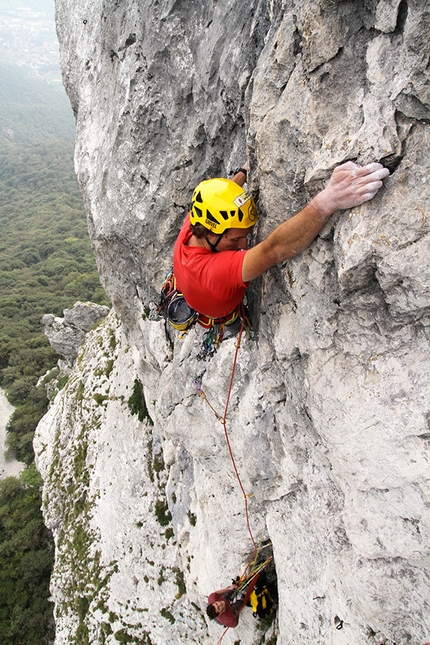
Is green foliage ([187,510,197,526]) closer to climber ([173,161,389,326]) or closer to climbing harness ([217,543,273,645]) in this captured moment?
climbing harness ([217,543,273,645])

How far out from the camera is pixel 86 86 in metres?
10.4

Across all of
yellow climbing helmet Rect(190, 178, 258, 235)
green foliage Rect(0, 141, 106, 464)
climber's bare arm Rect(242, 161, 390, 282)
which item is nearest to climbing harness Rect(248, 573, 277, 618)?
climber's bare arm Rect(242, 161, 390, 282)

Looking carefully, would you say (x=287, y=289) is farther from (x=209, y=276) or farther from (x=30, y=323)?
(x=30, y=323)

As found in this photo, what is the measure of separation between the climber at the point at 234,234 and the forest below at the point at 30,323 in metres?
25.8

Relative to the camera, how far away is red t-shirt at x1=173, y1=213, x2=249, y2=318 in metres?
4.23

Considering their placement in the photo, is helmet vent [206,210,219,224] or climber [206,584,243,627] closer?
helmet vent [206,210,219,224]

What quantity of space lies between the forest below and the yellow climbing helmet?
86.6 ft

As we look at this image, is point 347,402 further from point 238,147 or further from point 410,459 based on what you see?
point 238,147

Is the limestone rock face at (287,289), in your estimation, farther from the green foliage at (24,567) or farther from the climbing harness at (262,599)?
the green foliage at (24,567)

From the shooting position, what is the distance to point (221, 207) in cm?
425

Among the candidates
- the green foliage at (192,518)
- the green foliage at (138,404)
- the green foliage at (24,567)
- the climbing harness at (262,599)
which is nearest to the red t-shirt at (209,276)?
the climbing harness at (262,599)

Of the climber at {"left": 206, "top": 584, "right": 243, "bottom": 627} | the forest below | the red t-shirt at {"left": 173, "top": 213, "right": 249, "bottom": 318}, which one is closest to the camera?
the red t-shirt at {"left": 173, "top": 213, "right": 249, "bottom": 318}

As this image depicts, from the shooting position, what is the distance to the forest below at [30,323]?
76.8 ft

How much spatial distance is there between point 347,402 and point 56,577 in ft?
57.5
